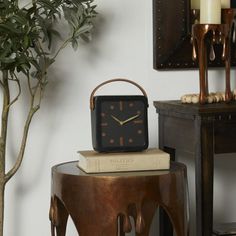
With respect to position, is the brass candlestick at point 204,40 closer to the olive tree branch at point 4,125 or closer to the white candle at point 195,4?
the white candle at point 195,4

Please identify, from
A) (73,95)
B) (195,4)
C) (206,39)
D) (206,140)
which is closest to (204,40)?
(206,39)

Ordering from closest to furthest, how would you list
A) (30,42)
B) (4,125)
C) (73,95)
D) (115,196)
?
(115,196) < (30,42) < (4,125) < (73,95)

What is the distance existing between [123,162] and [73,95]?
1.63 feet

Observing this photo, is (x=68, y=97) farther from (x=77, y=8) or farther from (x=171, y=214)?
(x=171, y=214)

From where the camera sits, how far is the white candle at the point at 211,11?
1948 millimetres

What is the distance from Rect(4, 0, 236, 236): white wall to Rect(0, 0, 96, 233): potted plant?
0.06 metres

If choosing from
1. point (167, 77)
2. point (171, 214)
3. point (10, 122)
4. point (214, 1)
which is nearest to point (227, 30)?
point (214, 1)

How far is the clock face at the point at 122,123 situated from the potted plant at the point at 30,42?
240mm

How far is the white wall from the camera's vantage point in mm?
2119

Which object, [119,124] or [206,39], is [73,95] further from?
[206,39]

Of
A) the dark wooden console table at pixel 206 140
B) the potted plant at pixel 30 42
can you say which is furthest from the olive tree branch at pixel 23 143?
the dark wooden console table at pixel 206 140

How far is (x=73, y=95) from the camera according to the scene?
2.15m

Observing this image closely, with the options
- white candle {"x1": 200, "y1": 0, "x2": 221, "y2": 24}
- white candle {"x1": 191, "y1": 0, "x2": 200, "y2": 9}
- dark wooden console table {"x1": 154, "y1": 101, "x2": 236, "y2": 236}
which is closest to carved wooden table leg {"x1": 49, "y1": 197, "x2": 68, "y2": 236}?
dark wooden console table {"x1": 154, "y1": 101, "x2": 236, "y2": 236}

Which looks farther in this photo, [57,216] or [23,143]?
[23,143]
